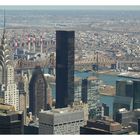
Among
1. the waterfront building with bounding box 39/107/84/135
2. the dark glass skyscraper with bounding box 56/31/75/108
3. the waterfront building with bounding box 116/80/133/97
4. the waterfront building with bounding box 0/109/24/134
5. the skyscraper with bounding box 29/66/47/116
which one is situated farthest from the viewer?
the dark glass skyscraper with bounding box 56/31/75/108

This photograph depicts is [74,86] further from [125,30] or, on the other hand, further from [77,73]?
[125,30]

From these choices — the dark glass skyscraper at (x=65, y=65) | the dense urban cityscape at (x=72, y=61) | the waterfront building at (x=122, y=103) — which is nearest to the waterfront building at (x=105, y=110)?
the dense urban cityscape at (x=72, y=61)

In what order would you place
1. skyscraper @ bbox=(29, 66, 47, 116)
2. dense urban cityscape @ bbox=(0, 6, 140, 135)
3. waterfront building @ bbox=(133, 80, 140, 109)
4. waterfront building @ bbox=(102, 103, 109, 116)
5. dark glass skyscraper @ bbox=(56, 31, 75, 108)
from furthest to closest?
dark glass skyscraper @ bbox=(56, 31, 75, 108)
waterfront building @ bbox=(133, 80, 140, 109)
skyscraper @ bbox=(29, 66, 47, 116)
dense urban cityscape @ bbox=(0, 6, 140, 135)
waterfront building @ bbox=(102, 103, 109, 116)

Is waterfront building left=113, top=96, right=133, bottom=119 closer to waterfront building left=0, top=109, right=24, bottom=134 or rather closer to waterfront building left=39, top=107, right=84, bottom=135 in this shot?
waterfront building left=39, top=107, right=84, bottom=135

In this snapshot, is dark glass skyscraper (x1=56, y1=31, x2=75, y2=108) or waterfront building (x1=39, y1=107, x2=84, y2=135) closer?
waterfront building (x1=39, y1=107, x2=84, y2=135)

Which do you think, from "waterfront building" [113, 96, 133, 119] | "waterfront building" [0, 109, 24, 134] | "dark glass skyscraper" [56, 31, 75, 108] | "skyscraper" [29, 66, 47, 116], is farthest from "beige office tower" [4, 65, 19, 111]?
"waterfront building" [0, 109, 24, 134]

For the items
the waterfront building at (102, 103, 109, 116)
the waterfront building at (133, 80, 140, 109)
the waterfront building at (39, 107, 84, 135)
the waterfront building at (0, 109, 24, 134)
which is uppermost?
the waterfront building at (0, 109, 24, 134)

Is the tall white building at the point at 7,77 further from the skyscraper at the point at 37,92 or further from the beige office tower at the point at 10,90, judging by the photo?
the skyscraper at the point at 37,92
